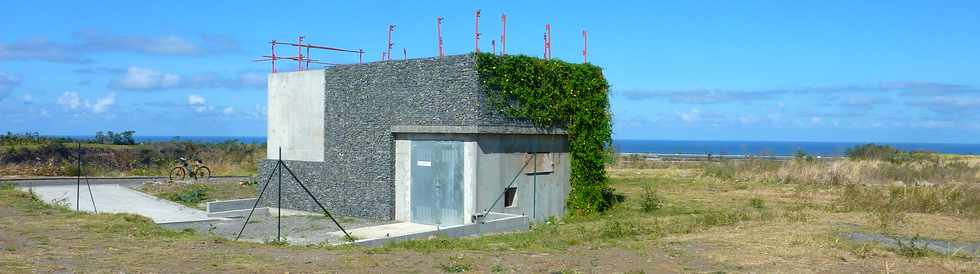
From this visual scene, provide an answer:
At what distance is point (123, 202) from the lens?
22141 millimetres

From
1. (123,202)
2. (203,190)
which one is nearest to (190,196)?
(203,190)

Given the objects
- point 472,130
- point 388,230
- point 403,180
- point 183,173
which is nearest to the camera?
point 388,230

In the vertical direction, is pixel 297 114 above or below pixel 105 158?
above

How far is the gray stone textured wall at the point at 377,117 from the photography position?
16.8 metres

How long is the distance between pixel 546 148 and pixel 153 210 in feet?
33.0

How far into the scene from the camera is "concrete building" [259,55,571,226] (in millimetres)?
16875

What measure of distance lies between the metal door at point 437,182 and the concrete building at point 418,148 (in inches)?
0.9

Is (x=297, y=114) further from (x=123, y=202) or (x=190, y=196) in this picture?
(x=123, y=202)

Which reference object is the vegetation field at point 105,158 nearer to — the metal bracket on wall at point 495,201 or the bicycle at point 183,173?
the bicycle at point 183,173

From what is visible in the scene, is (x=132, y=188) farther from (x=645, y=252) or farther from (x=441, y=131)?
(x=645, y=252)

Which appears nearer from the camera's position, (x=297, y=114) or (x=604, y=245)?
(x=604, y=245)

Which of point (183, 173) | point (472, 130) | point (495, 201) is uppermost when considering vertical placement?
point (472, 130)

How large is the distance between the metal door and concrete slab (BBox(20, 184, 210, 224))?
5.04 meters

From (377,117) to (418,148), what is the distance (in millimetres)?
1396
